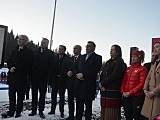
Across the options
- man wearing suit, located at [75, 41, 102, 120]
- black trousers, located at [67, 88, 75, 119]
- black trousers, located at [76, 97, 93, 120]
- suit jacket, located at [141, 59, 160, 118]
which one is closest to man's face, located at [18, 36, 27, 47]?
man wearing suit, located at [75, 41, 102, 120]

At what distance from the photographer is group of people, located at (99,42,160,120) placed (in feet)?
15.7

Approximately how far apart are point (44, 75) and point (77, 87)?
3.49ft

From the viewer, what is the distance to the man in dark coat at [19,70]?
20.7ft

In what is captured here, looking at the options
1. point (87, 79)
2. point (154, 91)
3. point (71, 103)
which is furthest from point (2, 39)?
point (154, 91)

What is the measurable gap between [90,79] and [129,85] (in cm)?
105

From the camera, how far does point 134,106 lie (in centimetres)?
511

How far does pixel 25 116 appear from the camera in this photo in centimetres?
656

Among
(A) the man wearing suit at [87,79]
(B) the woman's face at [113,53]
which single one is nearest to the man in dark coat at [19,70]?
(A) the man wearing suit at [87,79]

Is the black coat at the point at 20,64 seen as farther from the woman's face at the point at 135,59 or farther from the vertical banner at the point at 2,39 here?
the woman's face at the point at 135,59

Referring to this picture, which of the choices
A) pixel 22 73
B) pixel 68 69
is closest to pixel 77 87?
pixel 68 69

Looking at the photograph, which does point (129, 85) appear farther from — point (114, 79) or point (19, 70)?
point (19, 70)

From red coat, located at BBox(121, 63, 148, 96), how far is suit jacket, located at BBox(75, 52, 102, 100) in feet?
2.89

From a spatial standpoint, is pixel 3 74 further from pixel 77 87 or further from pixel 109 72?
pixel 109 72

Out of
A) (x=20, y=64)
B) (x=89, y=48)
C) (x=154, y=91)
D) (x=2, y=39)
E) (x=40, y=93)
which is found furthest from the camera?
(x=2, y=39)
